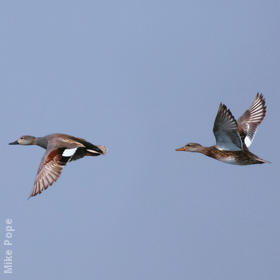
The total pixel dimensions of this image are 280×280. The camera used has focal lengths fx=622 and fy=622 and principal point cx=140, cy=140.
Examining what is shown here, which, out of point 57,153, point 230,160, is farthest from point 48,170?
point 230,160

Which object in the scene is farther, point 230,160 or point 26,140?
point 26,140

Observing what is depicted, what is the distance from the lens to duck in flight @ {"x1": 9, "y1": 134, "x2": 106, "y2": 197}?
41.3 ft

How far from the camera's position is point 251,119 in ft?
52.3

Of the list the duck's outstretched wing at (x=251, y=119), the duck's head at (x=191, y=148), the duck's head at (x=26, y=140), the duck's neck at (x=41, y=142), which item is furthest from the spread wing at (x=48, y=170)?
the duck's outstretched wing at (x=251, y=119)

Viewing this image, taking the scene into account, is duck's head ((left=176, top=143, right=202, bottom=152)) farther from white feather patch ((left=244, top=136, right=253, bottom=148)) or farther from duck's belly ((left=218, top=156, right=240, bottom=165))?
white feather patch ((left=244, top=136, right=253, bottom=148))

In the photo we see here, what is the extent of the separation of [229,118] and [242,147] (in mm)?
1294

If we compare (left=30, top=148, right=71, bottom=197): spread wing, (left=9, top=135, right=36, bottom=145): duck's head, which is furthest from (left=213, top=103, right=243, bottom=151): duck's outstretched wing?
(left=9, top=135, right=36, bottom=145): duck's head

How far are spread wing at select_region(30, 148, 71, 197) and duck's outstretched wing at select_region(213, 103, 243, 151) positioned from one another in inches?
130

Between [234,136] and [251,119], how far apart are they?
2.54 m

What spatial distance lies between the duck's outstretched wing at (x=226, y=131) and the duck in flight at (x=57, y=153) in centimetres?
262

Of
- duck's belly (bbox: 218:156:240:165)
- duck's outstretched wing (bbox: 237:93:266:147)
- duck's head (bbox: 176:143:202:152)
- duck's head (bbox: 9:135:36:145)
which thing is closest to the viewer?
duck's belly (bbox: 218:156:240:165)

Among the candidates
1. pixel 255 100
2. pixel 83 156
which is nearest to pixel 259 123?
pixel 255 100

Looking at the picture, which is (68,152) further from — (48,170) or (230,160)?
(230,160)

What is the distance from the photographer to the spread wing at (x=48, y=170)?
12539 mm
